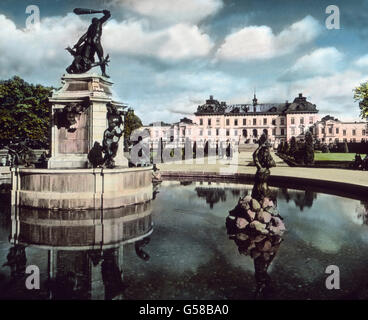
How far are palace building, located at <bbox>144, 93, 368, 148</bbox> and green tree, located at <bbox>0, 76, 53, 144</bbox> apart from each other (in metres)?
48.9

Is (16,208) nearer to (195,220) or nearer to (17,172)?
(17,172)

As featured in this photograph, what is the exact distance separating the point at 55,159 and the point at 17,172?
1.72 metres

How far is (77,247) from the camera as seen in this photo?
21.4 ft

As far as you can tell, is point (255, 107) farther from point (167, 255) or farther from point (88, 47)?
point (167, 255)

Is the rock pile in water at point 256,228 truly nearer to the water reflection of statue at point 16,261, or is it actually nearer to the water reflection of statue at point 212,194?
the water reflection of statue at point 212,194

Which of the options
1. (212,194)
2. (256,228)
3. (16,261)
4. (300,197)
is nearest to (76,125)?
(212,194)

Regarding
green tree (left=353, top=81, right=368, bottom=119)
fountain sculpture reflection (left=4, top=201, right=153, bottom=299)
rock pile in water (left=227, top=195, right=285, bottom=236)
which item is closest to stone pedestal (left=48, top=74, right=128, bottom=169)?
fountain sculpture reflection (left=4, top=201, right=153, bottom=299)

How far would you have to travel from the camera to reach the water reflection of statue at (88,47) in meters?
12.9

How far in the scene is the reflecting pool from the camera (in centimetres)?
458

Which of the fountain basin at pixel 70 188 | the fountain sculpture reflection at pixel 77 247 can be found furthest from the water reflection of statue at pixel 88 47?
the fountain sculpture reflection at pixel 77 247

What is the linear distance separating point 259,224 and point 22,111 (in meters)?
36.8

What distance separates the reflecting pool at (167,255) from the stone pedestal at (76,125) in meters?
2.74

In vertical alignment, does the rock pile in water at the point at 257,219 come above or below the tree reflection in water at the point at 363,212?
A: above
